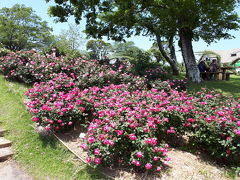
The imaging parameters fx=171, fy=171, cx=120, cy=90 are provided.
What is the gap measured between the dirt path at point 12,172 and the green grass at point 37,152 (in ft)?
0.26

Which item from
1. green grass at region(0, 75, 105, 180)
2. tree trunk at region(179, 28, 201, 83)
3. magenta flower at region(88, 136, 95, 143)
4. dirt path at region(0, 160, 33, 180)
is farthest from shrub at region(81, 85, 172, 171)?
tree trunk at region(179, 28, 201, 83)

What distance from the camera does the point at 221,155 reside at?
263 cm

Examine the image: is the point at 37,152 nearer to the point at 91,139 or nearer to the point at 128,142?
the point at 91,139

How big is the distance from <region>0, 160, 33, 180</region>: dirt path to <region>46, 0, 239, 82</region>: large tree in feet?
23.9

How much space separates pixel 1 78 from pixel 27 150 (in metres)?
4.93

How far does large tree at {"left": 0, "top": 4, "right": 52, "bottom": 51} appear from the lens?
30.8 meters

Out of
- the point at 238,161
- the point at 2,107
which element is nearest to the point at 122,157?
the point at 238,161

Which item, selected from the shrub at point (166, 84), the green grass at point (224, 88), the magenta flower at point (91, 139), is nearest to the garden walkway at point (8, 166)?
the magenta flower at point (91, 139)

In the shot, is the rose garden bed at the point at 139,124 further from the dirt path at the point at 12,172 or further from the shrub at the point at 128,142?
the dirt path at the point at 12,172

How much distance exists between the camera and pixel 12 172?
9.31 feet

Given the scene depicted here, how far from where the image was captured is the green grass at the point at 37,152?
2.69 m

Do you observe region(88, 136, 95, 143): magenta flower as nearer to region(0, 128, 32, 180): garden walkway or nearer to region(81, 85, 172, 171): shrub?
region(81, 85, 172, 171): shrub

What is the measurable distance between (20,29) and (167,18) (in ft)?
105

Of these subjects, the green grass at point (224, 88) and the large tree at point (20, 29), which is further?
the large tree at point (20, 29)
